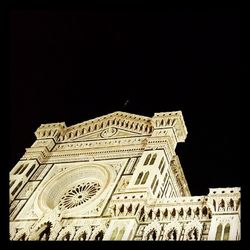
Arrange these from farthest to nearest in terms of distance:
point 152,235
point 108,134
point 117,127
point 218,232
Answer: point 117,127 → point 108,134 → point 152,235 → point 218,232

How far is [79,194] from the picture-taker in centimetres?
2181

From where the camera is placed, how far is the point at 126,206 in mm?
18484

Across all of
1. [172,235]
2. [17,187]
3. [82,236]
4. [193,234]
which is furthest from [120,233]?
[17,187]

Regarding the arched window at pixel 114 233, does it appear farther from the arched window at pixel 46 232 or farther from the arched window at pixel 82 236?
the arched window at pixel 46 232

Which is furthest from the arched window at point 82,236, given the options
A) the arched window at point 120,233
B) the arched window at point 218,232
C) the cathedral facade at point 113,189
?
the arched window at point 218,232

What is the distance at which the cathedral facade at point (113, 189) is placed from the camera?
1775cm

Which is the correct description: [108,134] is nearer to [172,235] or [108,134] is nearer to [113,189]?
[113,189]

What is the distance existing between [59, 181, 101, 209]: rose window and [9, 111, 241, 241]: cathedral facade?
5cm

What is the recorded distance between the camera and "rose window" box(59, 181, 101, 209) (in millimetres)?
21250

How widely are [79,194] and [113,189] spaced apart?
6.09 ft

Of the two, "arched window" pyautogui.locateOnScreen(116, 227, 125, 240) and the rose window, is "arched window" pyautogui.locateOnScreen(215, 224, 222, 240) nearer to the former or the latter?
"arched window" pyautogui.locateOnScreen(116, 227, 125, 240)

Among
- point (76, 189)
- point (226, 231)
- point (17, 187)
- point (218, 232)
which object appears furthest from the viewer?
point (17, 187)
